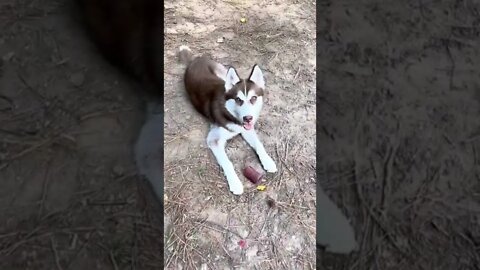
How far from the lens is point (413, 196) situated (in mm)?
1961

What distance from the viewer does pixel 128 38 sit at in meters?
1.99

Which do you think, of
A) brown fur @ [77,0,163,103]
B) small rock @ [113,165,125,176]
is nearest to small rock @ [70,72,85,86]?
brown fur @ [77,0,163,103]

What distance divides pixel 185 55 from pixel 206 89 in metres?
0.19

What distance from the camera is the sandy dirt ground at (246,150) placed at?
1.93m

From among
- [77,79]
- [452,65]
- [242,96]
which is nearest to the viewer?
[242,96]

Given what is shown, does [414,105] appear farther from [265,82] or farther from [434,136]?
[265,82]

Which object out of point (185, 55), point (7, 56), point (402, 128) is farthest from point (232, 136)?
point (7, 56)

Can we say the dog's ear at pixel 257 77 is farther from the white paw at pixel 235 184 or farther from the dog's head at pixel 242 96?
the white paw at pixel 235 184

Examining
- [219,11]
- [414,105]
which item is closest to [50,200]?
[219,11]

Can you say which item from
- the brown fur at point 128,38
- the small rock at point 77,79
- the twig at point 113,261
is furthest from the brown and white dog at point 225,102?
the twig at point 113,261

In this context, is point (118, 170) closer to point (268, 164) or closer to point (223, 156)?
point (223, 156)

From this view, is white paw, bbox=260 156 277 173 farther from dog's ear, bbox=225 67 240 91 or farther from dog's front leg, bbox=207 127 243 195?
dog's ear, bbox=225 67 240 91

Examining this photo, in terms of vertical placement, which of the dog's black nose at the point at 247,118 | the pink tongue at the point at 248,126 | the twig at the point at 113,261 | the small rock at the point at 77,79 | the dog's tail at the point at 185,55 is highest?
the dog's tail at the point at 185,55

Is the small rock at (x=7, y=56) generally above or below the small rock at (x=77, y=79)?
above
